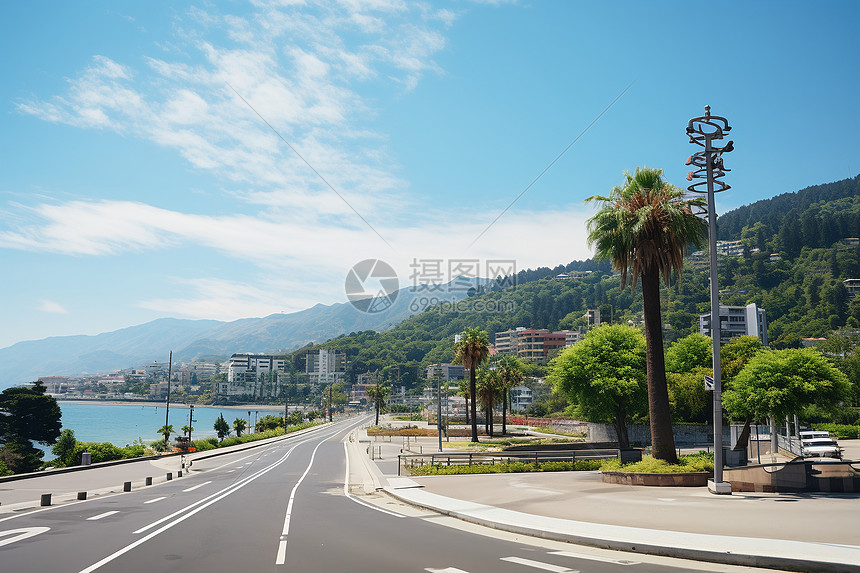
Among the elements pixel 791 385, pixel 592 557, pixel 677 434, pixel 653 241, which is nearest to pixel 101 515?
pixel 592 557

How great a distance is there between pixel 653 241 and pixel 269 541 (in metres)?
19.9

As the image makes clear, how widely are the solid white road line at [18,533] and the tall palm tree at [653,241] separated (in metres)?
21.9

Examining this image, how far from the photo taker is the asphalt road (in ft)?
34.1

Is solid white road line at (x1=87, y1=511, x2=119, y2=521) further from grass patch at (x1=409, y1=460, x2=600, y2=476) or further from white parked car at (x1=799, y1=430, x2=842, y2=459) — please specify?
white parked car at (x1=799, y1=430, x2=842, y2=459)

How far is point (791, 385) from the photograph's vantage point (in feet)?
94.9

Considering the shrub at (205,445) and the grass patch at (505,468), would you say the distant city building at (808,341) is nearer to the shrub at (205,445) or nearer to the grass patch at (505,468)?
the grass patch at (505,468)

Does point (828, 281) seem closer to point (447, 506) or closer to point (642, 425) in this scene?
point (642, 425)

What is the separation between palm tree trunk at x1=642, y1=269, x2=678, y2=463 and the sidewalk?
2771mm

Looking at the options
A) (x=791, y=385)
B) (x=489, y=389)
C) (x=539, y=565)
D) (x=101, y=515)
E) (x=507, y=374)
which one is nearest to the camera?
(x=539, y=565)

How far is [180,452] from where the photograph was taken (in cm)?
5500

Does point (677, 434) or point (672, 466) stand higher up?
point (672, 466)

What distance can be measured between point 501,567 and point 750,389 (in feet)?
84.1

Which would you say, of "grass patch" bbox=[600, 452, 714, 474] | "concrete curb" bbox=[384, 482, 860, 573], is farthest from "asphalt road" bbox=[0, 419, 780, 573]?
"grass patch" bbox=[600, 452, 714, 474]

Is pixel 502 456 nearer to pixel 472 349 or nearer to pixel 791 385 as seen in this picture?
pixel 791 385
